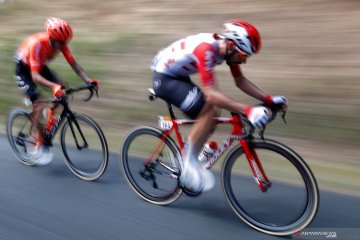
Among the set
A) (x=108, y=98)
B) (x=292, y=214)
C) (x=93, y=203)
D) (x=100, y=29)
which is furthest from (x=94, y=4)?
(x=292, y=214)

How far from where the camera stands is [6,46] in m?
11.8

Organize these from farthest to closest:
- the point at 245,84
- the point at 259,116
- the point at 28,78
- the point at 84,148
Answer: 1. the point at 28,78
2. the point at 84,148
3. the point at 245,84
4. the point at 259,116

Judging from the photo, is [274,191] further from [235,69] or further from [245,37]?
[245,37]

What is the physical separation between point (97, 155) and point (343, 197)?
280 centimetres

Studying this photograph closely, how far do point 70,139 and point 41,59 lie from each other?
98cm

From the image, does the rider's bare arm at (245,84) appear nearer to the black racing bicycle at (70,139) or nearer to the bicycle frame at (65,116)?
the black racing bicycle at (70,139)

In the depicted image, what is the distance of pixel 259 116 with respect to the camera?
3.38 metres

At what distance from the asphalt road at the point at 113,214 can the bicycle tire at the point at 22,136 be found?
641mm

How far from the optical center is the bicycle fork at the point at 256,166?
12.3ft

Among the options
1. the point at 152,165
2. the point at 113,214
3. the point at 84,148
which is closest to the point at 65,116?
the point at 84,148

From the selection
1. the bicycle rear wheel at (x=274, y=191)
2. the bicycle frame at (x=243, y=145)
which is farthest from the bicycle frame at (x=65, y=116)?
the bicycle rear wheel at (x=274, y=191)

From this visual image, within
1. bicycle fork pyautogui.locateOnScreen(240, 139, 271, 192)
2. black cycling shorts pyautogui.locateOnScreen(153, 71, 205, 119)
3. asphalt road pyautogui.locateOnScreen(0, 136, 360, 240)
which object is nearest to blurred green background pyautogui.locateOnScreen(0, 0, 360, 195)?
asphalt road pyautogui.locateOnScreen(0, 136, 360, 240)

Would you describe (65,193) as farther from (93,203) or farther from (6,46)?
(6,46)

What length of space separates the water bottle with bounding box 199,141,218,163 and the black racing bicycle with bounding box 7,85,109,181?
1298mm
